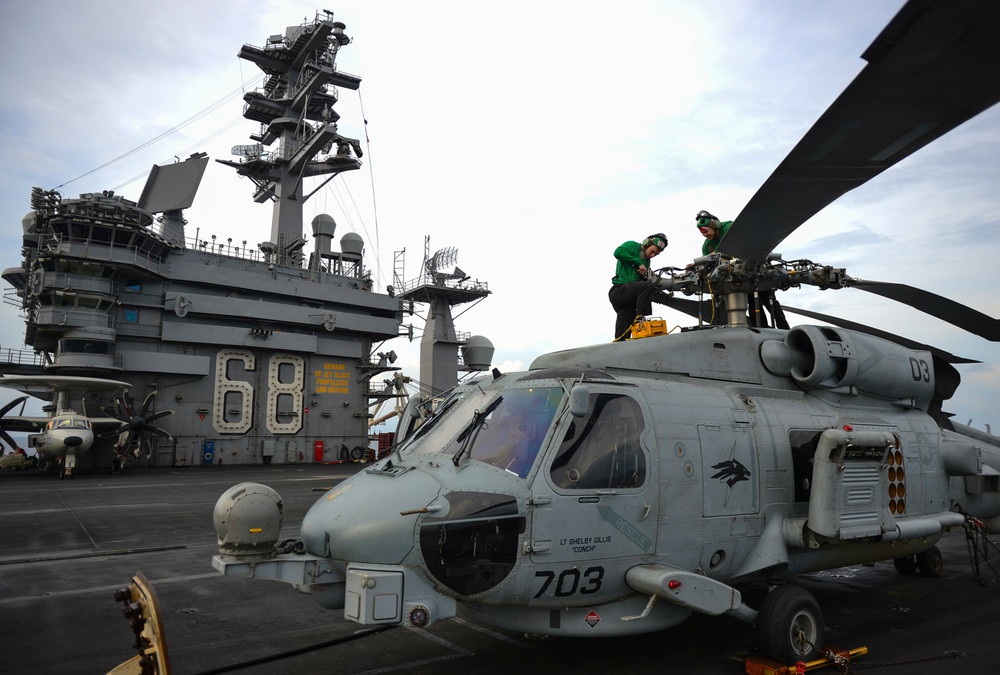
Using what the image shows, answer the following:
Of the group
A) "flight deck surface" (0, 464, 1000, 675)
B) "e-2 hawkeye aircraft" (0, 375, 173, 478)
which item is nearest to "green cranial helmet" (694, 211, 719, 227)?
"flight deck surface" (0, 464, 1000, 675)

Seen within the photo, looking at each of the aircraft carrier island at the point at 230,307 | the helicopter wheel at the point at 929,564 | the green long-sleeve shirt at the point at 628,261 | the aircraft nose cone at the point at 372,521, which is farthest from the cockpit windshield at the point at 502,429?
the aircraft carrier island at the point at 230,307

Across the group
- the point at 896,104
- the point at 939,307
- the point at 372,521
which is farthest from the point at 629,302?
the point at 372,521

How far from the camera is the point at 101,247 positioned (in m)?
27.5

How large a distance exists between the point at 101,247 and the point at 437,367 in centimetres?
1907

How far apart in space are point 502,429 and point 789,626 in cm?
330

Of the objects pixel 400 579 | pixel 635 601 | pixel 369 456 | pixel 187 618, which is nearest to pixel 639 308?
pixel 635 601

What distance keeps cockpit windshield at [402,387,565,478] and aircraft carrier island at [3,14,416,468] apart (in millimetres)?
25718

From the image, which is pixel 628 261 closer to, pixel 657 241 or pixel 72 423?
pixel 657 241

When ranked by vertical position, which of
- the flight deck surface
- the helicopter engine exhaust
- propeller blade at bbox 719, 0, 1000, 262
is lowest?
the flight deck surface

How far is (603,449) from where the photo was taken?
5270 mm

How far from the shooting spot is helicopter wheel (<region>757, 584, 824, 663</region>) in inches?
221

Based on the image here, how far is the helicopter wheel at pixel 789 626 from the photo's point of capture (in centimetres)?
562

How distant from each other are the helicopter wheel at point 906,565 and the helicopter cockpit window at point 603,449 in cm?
727

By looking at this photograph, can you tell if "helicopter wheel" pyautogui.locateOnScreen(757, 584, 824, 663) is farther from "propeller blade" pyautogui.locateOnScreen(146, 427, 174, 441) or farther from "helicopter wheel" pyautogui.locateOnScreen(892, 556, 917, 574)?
"propeller blade" pyautogui.locateOnScreen(146, 427, 174, 441)
